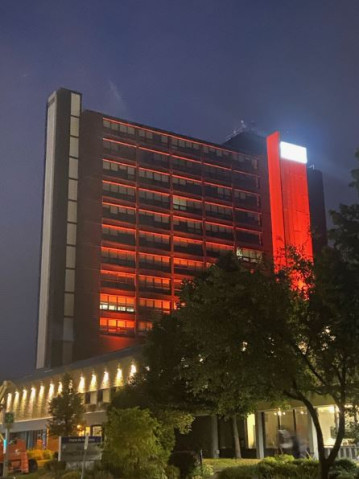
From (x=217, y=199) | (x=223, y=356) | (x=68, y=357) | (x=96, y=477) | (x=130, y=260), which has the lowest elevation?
(x=96, y=477)

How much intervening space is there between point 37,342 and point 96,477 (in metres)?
84.9

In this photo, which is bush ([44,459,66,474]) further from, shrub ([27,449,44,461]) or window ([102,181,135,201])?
window ([102,181,135,201])

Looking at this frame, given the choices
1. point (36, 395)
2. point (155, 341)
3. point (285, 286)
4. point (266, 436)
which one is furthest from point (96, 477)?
point (36, 395)

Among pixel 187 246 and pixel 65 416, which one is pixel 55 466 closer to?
pixel 65 416

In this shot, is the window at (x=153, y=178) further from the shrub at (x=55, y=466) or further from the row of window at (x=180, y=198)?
the shrub at (x=55, y=466)

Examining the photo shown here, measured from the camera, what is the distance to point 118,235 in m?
114

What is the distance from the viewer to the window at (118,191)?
115 meters

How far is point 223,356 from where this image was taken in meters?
20.9

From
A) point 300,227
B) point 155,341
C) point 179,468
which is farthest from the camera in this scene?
point 300,227

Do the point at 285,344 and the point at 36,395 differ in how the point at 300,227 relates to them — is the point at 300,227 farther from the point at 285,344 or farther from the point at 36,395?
the point at 285,344

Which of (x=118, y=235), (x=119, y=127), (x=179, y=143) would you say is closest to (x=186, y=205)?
(x=179, y=143)

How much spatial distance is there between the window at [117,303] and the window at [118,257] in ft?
19.1

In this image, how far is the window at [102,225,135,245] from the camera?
370 ft

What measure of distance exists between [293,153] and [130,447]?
281 feet
